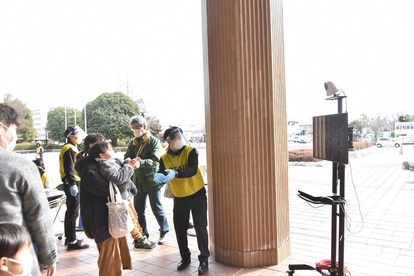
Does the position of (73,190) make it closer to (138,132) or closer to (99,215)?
(138,132)

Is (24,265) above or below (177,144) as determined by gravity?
below

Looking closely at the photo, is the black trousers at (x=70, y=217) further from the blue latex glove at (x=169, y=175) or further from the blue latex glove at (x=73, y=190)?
the blue latex glove at (x=169, y=175)

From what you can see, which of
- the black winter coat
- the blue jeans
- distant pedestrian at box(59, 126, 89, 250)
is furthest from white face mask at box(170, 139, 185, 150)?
distant pedestrian at box(59, 126, 89, 250)

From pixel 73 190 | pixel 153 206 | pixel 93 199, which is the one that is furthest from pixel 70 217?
pixel 93 199

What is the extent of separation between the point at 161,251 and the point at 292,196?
4189 mm

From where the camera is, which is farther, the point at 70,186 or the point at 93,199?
the point at 70,186

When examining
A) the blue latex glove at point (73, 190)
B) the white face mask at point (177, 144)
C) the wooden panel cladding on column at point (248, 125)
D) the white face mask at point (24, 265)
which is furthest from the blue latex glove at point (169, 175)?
the white face mask at point (24, 265)

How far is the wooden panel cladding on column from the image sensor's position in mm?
3023

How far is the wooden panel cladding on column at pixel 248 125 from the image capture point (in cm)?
302

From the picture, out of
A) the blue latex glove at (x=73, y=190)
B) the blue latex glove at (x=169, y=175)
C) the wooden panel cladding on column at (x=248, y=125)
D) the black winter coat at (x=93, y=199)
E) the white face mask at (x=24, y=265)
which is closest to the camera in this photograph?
the white face mask at (x=24, y=265)

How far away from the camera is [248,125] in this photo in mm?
3029

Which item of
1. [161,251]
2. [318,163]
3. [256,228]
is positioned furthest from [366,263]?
[318,163]

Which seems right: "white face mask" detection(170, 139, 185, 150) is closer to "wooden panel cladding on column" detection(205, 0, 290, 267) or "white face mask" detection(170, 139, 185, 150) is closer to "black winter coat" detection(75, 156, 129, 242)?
"wooden panel cladding on column" detection(205, 0, 290, 267)

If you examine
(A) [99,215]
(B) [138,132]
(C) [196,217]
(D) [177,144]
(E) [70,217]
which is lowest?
(E) [70,217]
